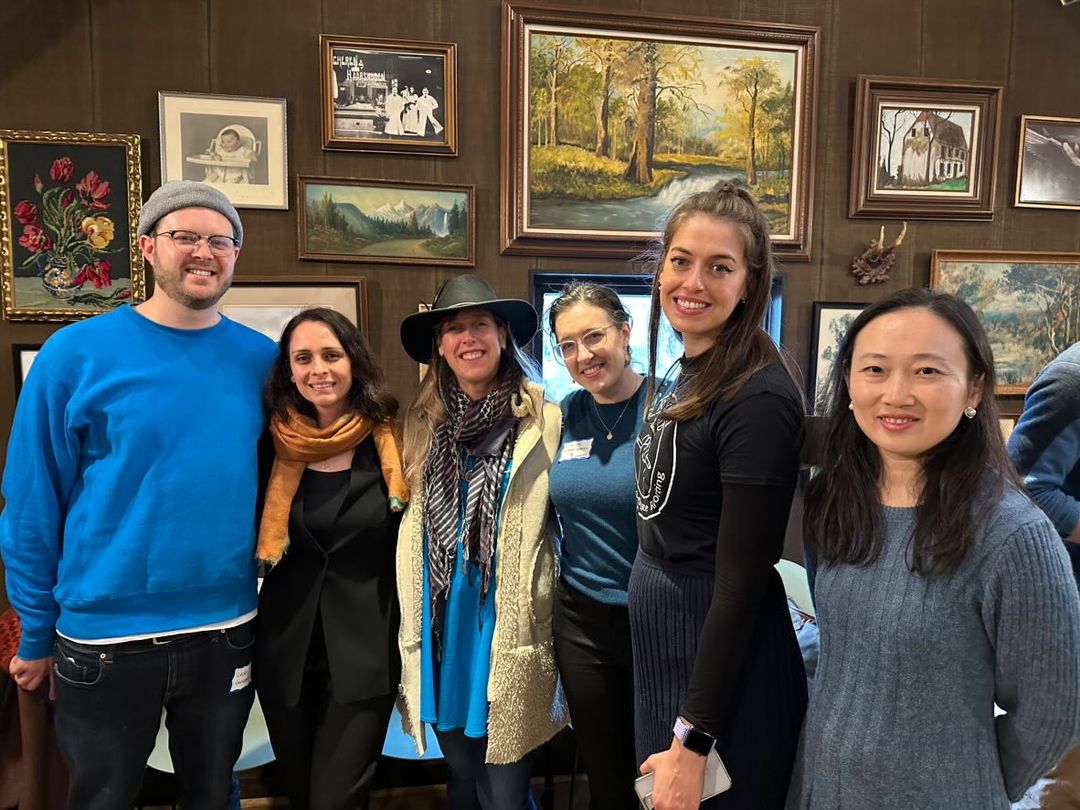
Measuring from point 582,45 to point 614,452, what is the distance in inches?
68.5

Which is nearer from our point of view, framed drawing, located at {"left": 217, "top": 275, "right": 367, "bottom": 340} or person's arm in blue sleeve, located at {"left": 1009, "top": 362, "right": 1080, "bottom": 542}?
person's arm in blue sleeve, located at {"left": 1009, "top": 362, "right": 1080, "bottom": 542}

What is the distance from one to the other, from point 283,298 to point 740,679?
2003 millimetres

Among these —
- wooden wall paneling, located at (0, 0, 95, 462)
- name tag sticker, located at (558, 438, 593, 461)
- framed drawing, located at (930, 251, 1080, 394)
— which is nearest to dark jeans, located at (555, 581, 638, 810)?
name tag sticker, located at (558, 438, 593, 461)

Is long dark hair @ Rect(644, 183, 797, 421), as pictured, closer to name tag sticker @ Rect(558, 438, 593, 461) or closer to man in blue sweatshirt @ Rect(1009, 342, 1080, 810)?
name tag sticker @ Rect(558, 438, 593, 461)

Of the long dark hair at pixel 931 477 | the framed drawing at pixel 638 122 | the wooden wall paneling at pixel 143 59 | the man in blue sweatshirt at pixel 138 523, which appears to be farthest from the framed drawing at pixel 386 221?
the long dark hair at pixel 931 477

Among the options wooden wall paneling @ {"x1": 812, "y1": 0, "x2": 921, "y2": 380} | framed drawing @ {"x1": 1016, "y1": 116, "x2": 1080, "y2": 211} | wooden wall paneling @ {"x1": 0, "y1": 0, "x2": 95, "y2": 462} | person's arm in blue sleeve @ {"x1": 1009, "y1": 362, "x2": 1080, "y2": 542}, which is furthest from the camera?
framed drawing @ {"x1": 1016, "y1": 116, "x2": 1080, "y2": 211}

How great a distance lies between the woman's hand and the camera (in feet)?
3.64

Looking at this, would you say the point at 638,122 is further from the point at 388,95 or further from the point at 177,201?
the point at 177,201

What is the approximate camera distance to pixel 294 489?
5.28 ft

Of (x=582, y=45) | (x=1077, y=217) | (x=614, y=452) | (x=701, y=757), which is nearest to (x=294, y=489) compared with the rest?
(x=614, y=452)

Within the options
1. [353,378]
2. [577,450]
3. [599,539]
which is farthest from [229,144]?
[599,539]

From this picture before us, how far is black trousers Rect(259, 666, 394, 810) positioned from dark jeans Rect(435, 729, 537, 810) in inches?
6.9

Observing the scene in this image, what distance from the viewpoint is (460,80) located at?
2.49m

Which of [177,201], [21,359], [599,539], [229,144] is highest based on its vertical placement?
[229,144]
